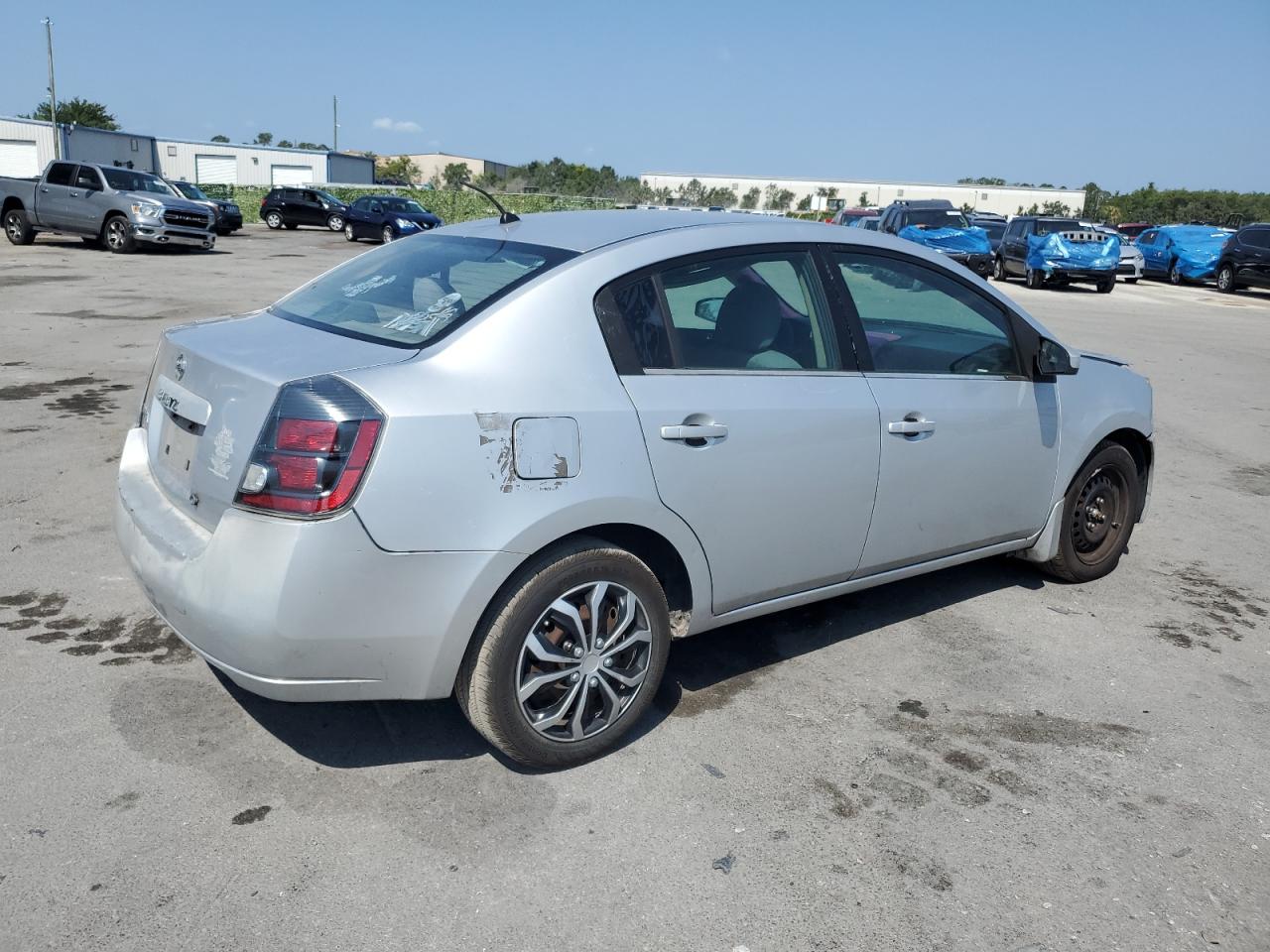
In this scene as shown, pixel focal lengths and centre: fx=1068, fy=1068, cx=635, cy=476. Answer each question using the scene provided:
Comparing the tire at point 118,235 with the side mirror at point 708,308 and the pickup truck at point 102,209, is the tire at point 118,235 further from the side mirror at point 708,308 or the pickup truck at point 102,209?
the side mirror at point 708,308

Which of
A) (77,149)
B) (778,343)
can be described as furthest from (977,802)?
(77,149)

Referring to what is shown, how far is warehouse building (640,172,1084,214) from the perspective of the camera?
9879cm

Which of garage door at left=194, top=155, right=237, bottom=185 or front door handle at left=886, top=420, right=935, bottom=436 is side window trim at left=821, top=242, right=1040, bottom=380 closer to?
front door handle at left=886, top=420, right=935, bottom=436

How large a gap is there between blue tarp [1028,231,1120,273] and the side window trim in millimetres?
23214

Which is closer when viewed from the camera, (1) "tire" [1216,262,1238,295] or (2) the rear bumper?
(2) the rear bumper

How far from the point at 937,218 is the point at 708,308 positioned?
2682 cm

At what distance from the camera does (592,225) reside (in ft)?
12.5

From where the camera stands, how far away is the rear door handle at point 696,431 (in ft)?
11.0

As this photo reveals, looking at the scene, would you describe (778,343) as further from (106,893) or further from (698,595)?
(106,893)

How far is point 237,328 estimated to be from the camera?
11.8ft

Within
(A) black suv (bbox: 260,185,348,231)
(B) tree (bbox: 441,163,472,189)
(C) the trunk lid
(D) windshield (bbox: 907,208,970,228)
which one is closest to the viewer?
(C) the trunk lid

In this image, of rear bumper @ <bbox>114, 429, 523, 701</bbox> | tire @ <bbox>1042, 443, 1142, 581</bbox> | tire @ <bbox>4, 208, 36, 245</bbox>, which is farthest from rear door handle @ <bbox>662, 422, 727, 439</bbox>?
tire @ <bbox>4, 208, 36, 245</bbox>

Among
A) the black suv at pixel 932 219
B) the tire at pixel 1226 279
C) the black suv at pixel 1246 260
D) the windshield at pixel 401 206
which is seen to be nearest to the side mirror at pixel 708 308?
the black suv at pixel 932 219

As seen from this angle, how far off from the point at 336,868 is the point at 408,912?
0.92 ft
